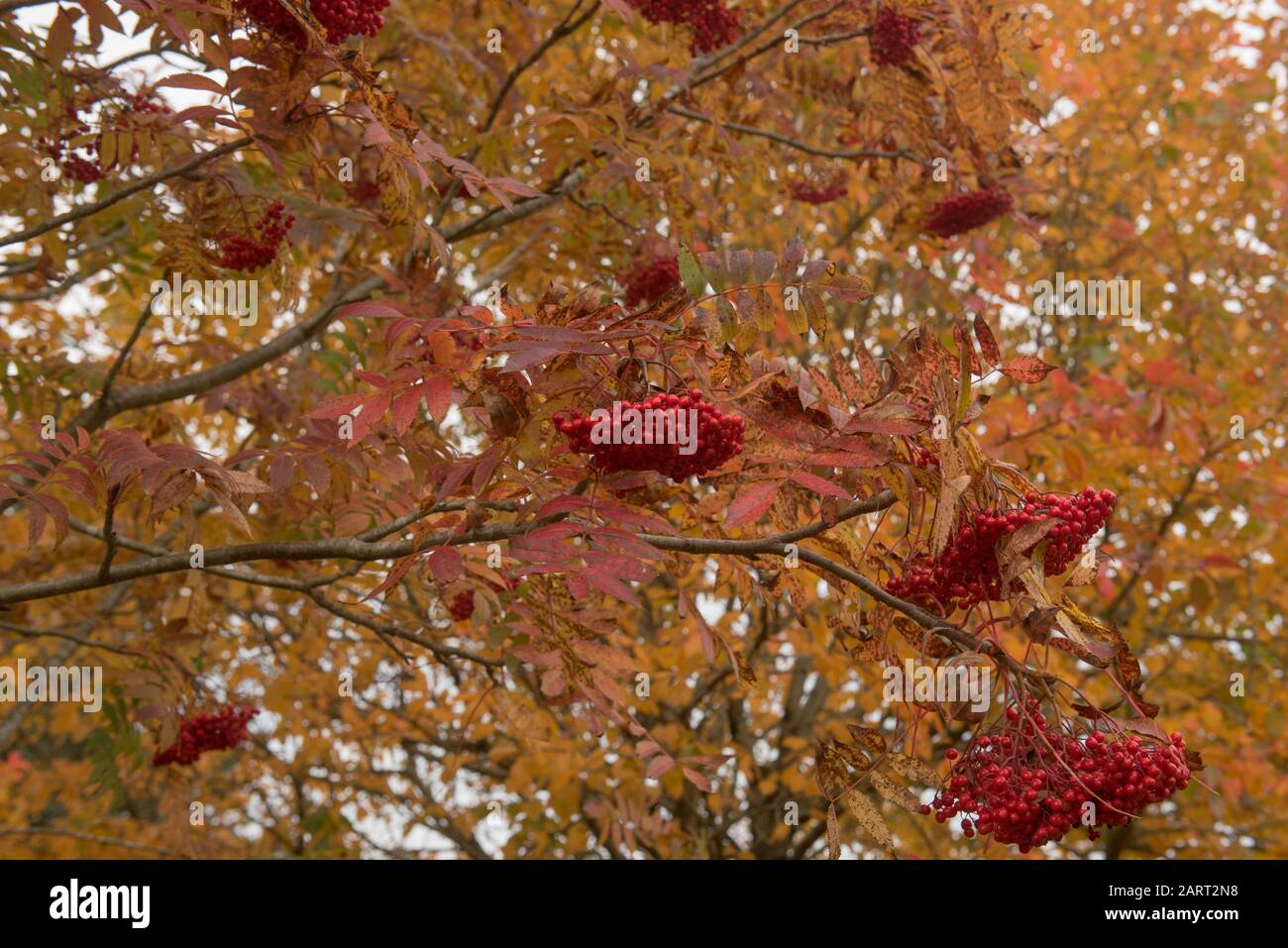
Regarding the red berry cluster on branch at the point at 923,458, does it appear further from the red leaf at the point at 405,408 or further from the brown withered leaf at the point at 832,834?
the red leaf at the point at 405,408

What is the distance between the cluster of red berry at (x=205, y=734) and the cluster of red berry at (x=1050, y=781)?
2.92 metres

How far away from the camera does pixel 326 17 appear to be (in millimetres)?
2742

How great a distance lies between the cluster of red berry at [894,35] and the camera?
405 centimetres

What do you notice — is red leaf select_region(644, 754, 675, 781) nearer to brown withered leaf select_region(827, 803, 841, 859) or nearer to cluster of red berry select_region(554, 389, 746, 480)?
brown withered leaf select_region(827, 803, 841, 859)

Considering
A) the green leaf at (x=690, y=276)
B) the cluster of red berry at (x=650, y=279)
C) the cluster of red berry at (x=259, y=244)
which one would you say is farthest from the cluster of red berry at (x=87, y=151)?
the green leaf at (x=690, y=276)

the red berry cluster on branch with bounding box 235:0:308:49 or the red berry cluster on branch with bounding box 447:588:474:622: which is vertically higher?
the red berry cluster on branch with bounding box 235:0:308:49

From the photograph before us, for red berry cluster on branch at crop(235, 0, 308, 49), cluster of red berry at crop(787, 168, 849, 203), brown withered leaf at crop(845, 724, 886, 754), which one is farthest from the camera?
cluster of red berry at crop(787, 168, 849, 203)

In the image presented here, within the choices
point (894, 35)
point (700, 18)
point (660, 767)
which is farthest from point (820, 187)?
point (660, 767)

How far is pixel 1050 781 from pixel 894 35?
2931 millimetres

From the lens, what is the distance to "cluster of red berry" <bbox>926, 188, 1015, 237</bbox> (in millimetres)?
4352

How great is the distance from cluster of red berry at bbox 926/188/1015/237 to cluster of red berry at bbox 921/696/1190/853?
8.77 feet

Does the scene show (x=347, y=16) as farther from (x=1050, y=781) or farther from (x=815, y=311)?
(x=1050, y=781)

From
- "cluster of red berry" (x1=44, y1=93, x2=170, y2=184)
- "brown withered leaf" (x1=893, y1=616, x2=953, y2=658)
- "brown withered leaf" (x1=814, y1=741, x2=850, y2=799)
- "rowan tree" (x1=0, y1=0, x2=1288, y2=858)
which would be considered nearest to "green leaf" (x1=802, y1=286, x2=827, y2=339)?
"rowan tree" (x1=0, y1=0, x2=1288, y2=858)
